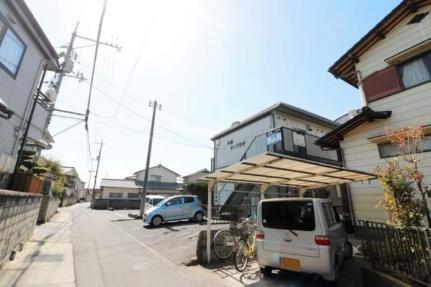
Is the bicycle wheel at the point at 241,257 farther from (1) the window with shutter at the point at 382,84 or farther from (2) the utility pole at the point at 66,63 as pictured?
(2) the utility pole at the point at 66,63

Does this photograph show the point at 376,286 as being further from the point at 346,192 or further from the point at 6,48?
the point at 6,48

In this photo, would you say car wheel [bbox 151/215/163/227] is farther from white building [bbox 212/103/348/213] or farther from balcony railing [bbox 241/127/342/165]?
balcony railing [bbox 241/127/342/165]

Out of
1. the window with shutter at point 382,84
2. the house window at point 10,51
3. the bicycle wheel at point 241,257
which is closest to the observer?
the bicycle wheel at point 241,257

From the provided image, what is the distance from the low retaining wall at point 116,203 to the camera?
1185 inches

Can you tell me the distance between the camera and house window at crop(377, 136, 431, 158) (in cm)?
609

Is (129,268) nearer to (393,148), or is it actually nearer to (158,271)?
(158,271)

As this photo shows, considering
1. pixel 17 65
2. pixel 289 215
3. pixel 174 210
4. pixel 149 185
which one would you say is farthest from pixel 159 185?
pixel 289 215

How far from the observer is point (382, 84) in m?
7.46

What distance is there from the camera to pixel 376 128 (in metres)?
7.25

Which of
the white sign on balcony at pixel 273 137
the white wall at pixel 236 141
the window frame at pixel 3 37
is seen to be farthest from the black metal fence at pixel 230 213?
the window frame at pixel 3 37

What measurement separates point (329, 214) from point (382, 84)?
557 centimetres

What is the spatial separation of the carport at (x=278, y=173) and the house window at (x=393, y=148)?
1270 millimetres

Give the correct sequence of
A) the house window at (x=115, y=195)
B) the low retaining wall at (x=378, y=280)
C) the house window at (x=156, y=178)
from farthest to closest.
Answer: the house window at (x=156, y=178)
the house window at (x=115, y=195)
the low retaining wall at (x=378, y=280)

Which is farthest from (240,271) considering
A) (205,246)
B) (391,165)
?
(391,165)
